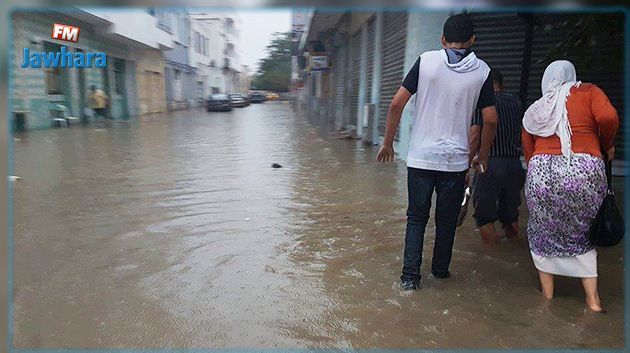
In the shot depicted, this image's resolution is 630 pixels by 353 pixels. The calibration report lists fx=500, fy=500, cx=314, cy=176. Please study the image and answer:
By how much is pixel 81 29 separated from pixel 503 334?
11.9 meters

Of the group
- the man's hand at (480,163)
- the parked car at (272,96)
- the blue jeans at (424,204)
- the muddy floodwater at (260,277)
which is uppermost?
the man's hand at (480,163)

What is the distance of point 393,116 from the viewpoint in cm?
310

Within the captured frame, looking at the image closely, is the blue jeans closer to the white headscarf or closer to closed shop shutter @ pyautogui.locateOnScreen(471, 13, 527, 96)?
the white headscarf

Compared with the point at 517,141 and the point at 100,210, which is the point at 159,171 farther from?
the point at 517,141

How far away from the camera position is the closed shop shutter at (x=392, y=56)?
9205mm

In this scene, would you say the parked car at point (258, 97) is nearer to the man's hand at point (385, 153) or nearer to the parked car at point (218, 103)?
the parked car at point (218, 103)

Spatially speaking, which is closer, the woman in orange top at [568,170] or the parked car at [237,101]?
the woman in orange top at [568,170]

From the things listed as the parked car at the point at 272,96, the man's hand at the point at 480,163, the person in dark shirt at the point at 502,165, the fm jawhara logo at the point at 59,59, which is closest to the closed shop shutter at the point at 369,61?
the fm jawhara logo at the point at 59,59

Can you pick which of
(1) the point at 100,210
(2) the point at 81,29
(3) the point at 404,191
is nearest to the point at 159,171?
(1) the point at 100,210

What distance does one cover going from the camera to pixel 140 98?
20.5 m

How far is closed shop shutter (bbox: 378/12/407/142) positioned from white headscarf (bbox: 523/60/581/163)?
6111 mm

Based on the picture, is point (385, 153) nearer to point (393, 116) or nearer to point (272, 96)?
point (393, 116)

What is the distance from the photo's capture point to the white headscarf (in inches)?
113

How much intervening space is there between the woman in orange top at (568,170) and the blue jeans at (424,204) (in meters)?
0.45
